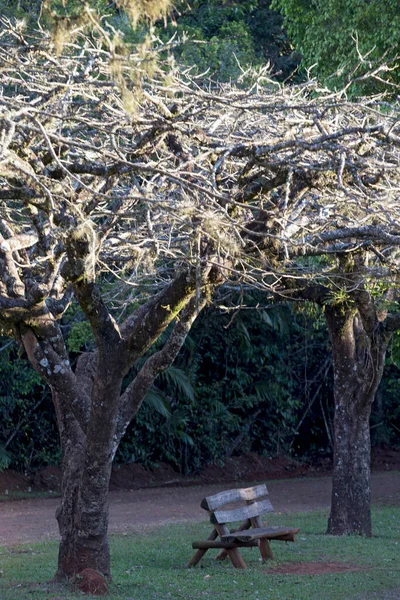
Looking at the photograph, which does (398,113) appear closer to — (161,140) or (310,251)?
(310,251)

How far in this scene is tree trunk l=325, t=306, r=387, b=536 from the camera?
432 inches

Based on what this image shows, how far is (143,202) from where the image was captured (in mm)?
6840

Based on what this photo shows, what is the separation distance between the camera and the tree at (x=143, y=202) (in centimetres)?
620

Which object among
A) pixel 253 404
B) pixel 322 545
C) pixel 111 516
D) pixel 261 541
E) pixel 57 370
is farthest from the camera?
pixel 253 404

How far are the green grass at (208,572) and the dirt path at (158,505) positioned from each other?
1136 mm

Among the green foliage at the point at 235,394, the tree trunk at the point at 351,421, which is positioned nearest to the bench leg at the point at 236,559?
the tree trunk at the point at 351,421

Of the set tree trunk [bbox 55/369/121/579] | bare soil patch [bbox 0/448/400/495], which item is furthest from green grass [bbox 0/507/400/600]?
bare soil patch [bbox 0/448/400/495]

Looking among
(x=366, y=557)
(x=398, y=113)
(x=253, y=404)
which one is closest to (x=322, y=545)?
(x=366, y=557)

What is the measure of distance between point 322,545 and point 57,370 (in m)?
4.55

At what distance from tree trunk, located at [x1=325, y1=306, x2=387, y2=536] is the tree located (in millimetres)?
3152

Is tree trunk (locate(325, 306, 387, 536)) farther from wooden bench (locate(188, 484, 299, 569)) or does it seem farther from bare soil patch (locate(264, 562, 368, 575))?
bare soil patch (locate(264, 562, 368, 575))

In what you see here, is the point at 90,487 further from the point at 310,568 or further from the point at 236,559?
the point at 310,568

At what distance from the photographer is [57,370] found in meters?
7.23

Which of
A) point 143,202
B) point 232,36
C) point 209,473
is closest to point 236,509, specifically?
point 143,202
